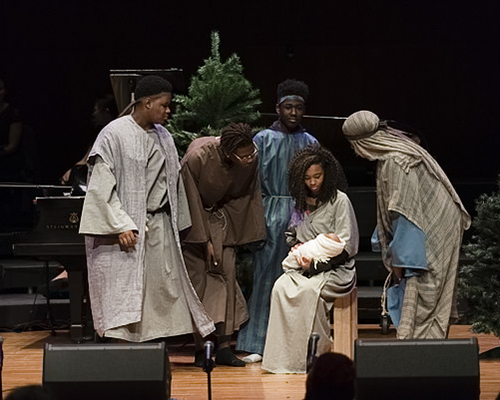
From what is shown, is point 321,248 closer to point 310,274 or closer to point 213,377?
point 310,274

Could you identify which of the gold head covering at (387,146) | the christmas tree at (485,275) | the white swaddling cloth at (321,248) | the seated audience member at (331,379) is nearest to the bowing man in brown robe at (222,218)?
the white swaddling cloth at (321,248)

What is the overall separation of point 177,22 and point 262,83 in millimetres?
942

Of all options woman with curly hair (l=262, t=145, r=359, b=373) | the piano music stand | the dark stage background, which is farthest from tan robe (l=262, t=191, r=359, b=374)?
the dark stage background

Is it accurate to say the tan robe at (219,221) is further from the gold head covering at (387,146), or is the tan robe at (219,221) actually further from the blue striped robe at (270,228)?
the gold head covering at (387,146)

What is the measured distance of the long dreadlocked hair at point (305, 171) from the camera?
22.8 ft

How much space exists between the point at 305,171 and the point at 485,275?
1362 millimetres

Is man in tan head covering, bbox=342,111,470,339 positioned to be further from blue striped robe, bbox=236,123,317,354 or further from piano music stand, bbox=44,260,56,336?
piano music stand, bbox=44,260,56,336

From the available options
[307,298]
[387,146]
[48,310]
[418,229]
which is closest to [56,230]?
[48,310]

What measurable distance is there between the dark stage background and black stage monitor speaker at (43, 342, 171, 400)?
6.00m

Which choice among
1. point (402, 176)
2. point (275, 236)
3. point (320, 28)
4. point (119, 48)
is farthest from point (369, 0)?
point (402, 176)

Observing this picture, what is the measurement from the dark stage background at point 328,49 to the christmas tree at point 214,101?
8.65ft

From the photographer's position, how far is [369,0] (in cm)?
1038

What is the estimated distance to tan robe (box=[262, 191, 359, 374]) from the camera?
6828 millimetres

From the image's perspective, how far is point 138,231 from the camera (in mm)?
6527
